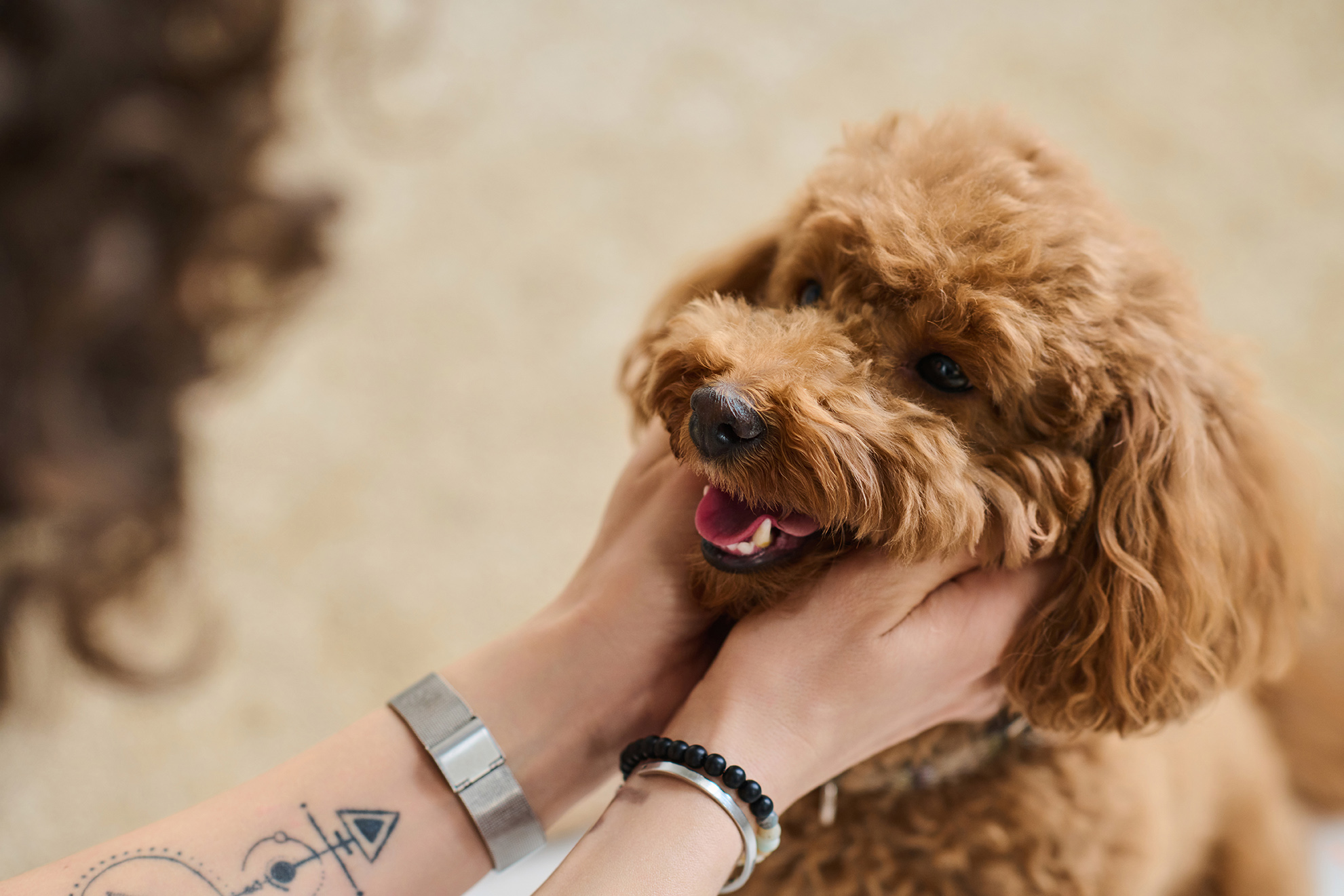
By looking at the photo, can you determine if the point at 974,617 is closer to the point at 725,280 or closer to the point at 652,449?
the point at 652,449

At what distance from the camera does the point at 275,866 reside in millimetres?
853

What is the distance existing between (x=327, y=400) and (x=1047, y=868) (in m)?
1.62

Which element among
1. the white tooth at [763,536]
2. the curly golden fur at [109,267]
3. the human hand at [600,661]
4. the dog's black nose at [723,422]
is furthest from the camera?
the curly golden fur at [109,267]

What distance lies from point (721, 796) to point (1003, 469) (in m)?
0.38

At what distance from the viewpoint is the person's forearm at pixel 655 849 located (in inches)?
29.9

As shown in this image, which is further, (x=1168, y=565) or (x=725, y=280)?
(x=725, y=280)

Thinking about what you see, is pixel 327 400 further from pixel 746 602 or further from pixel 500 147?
pixel 746 602

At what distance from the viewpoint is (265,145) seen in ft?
6.99

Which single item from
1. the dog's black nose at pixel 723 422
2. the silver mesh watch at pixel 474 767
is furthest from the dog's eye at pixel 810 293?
the silver mesh watch at pixel 474 767

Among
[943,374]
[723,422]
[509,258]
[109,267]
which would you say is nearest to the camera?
[723,422]

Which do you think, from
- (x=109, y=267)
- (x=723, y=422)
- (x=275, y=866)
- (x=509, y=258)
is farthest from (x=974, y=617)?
(x=109, y=267)

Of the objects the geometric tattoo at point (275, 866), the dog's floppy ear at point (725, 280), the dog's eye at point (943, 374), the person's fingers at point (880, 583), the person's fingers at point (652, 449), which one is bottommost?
the person's fingers at point (880, 583)

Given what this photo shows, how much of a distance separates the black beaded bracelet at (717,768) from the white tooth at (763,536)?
19 centimetres

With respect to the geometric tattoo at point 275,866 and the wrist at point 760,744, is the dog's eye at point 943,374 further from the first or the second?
the geometric tattoo at point 275,866
